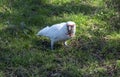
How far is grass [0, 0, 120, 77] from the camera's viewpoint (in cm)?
643

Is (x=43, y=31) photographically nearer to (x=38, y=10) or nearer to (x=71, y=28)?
(x=71, y=28)

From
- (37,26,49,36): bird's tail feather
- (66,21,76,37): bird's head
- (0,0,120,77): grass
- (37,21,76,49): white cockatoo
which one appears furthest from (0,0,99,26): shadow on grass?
(66,21,76,37): bird's head

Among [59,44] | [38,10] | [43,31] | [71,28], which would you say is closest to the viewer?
[71,28]

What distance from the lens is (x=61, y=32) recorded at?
6.73 metres

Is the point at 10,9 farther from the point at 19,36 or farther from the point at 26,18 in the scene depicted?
the point at 19,36

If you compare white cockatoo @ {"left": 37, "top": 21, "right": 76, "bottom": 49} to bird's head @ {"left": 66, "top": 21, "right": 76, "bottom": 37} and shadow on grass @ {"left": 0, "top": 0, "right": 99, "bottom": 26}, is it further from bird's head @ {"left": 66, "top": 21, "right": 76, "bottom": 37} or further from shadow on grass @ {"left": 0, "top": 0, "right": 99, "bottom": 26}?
shadow on grass @ {"left": 0, "top": 0, "right": 99, "bottom": 26}

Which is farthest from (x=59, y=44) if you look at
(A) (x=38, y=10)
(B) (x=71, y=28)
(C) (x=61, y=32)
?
(A) (x=38, y=10)

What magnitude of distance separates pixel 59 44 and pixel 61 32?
331mm

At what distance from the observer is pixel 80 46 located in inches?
278

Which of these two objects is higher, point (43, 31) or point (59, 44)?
point (43, 31)

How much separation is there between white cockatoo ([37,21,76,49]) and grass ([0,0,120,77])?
204 millimetres

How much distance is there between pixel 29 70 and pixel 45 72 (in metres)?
0.23

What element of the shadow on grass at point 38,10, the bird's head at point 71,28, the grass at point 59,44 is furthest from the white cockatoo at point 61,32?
the shadow on grass at point 38,10

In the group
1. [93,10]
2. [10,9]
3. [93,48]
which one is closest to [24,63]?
[93,48]
